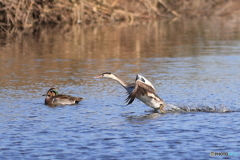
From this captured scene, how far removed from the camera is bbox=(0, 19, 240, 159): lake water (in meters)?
7.84

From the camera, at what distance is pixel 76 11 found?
33.1 meters

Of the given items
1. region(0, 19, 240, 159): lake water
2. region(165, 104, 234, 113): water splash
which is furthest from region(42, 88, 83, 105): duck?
region(165, 104, 234, 113): water splash

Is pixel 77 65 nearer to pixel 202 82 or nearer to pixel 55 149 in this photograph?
pixel 202 82

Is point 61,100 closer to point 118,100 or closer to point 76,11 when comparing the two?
point 118,100

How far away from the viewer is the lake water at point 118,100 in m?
7.84

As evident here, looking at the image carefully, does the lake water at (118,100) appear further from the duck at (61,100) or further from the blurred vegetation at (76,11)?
the blurred vegetation at (76,11)

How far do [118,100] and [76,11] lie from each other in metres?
22.1

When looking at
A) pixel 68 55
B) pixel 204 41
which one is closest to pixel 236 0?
pixel 204 41

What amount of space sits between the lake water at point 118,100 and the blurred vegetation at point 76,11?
523cm

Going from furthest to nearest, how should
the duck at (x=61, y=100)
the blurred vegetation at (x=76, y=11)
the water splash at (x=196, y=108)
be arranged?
the blurred vegetation at (x=76, y=11) < the duck at (x=61, y=100) < the water splash at (x=196, y=108)

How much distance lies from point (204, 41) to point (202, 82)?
10.5 m

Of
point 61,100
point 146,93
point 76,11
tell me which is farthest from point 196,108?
point 76,11

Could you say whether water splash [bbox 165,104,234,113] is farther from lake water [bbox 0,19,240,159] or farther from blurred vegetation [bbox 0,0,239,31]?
blurred vegetation [bbox 0,0,239,31]

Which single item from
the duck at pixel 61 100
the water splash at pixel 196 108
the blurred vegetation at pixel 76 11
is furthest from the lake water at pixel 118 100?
the blurred vegetation at pixel 76 11
